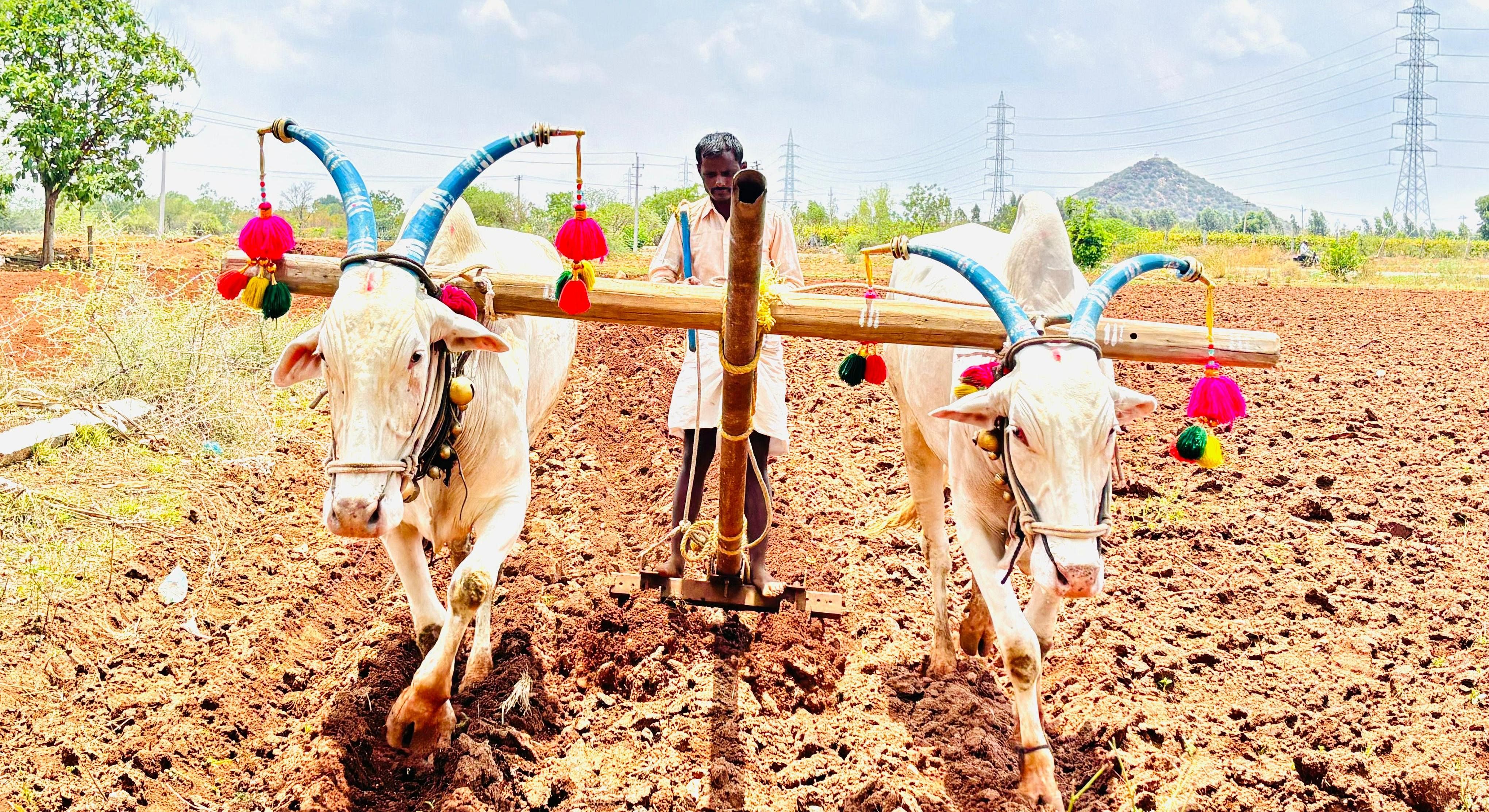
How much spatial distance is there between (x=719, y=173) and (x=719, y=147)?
107 millimetres

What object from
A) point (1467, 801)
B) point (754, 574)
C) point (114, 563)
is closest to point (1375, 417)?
point (1467, 801)

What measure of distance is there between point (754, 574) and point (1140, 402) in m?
1.88

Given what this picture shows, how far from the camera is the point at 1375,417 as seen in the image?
26.1ft

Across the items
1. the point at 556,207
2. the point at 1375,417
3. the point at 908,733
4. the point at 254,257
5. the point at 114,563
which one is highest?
the point at 556,207

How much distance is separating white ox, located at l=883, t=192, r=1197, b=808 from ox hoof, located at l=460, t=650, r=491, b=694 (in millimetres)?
1829

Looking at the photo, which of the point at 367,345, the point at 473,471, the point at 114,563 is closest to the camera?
the point at 367,345

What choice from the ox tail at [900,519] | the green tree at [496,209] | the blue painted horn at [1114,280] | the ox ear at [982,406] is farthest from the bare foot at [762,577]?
the green tree at [496,209]

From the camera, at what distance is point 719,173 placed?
423 cm

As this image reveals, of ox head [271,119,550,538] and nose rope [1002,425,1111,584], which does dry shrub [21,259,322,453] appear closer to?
ox head [271,119,550,538]

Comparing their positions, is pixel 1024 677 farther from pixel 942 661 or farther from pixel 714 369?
A: pixel 714 369

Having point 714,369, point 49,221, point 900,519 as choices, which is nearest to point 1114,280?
point 714,369

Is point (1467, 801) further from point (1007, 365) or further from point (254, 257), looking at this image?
point (254, 257)

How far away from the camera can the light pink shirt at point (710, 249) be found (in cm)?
441

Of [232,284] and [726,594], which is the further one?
[726,594]
